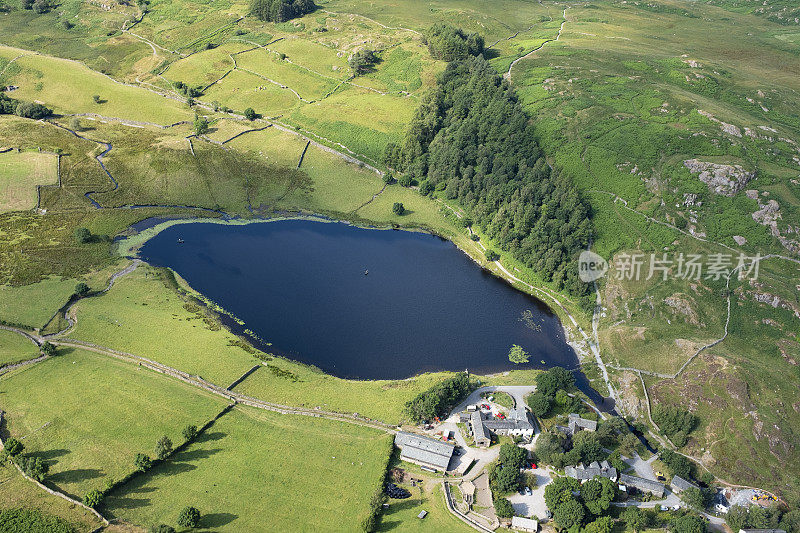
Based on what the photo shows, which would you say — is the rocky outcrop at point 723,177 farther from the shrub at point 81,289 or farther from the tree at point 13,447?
the tree at point 13,447

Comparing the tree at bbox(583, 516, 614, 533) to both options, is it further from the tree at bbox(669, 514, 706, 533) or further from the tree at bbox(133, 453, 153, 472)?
the tree at bbox(133, 453, 153, 472)

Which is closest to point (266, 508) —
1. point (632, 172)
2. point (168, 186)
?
point (168, 186)

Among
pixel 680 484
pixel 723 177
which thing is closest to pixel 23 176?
pixel 680 484

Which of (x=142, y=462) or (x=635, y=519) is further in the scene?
(x=142, y=462)

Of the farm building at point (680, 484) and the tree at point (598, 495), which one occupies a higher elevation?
the tree at point (598, 495)

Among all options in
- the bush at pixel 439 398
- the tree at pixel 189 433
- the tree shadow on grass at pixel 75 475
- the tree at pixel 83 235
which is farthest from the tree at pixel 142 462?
the tree at pixel 83 235

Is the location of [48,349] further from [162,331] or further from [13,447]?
[13,447]
